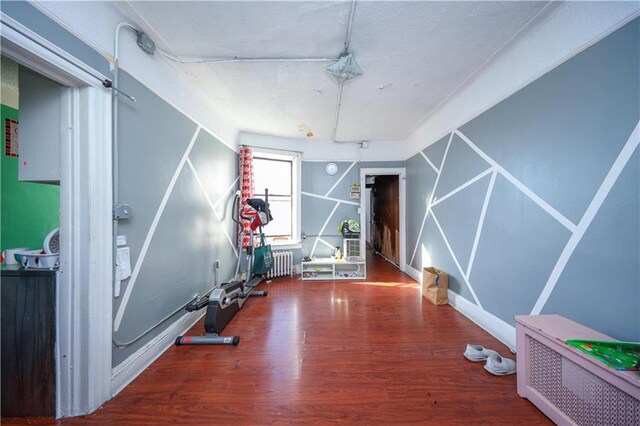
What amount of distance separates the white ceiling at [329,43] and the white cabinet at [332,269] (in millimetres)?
2652

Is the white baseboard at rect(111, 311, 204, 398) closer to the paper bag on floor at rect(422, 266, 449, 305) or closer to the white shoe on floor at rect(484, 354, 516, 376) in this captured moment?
the white shoe on floor at rect(484, 354, 516, 376)

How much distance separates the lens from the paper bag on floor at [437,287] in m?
2.84

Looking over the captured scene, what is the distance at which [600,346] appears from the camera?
3.65 feet

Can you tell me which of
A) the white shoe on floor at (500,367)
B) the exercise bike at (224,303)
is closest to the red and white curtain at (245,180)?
the exercise bike at (224,303)

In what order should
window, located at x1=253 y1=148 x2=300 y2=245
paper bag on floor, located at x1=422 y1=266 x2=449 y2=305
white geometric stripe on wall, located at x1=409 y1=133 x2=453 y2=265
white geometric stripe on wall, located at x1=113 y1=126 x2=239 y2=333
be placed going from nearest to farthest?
white geometric stripe on wall, located at x1=113 y1=126 x2=239 y2=333 < paper bag on floor, located at x1=422 y1=266 x2=449 y2=305 < white geometric stripe on wall, located at x1=409 y1=133 x2=453 y2=265 < window, located at x1=253 y1=148 x2=300 y2=245

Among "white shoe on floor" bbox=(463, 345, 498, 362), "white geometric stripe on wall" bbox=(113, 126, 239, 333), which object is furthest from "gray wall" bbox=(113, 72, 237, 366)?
"white shoe on floor" bbox=(463, 345, 498, 362)

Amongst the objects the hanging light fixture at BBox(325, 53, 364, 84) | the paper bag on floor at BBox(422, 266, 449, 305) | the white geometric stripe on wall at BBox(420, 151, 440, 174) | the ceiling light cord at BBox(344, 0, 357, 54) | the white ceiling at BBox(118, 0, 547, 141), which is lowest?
the paper bag on floor at BBox(422, 266, 449, 305)

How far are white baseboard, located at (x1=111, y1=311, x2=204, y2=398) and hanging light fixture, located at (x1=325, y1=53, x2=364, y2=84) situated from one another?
2920 millimetres

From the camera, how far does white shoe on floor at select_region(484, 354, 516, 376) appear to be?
162 cm

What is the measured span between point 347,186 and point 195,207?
9.47 feet

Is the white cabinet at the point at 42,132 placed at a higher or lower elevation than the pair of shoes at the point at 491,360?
higher

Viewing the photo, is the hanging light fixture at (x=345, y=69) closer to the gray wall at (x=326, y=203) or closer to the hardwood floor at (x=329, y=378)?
the gray wall at (x=326, y=203)

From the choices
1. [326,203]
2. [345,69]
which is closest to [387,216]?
[326,203]

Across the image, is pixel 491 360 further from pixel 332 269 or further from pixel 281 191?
pixel 281 191
